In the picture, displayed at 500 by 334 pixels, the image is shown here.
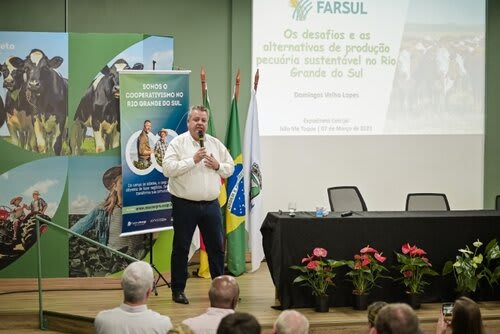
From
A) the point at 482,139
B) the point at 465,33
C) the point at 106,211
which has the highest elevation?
the point at 465,33

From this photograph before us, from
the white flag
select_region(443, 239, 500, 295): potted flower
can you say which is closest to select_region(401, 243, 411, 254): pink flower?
select_region(443, 239, 500, 295): potted flower

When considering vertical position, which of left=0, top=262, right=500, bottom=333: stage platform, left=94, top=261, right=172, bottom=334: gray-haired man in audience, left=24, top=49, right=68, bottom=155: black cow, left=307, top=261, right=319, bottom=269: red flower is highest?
left=24, top=49, right=68, bottom=155: black cow

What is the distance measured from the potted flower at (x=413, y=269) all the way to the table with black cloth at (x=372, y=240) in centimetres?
13

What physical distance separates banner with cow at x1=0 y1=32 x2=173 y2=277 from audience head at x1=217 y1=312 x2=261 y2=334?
4322 mm

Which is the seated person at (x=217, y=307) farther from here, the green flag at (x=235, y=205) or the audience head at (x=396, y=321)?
the green flag at (x=235, y=205)

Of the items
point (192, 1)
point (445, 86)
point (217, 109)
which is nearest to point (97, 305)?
point (217, 109)

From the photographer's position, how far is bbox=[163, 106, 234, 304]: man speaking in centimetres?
626

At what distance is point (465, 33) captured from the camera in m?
9.07

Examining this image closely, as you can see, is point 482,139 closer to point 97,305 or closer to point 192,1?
point 192,1

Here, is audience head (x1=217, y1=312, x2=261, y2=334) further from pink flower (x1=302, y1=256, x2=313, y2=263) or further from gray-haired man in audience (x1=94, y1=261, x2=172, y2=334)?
pink flower (x1=302, y1=256, x2=313, y2=263)

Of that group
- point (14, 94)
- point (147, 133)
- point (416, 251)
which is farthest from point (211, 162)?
point (14, 94)

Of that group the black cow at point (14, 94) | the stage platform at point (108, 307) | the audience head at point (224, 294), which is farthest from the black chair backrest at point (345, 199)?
the audience head at point (224, 294)

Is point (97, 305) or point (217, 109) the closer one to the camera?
point (97, 305)

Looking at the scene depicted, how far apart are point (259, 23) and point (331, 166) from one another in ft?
5.28
